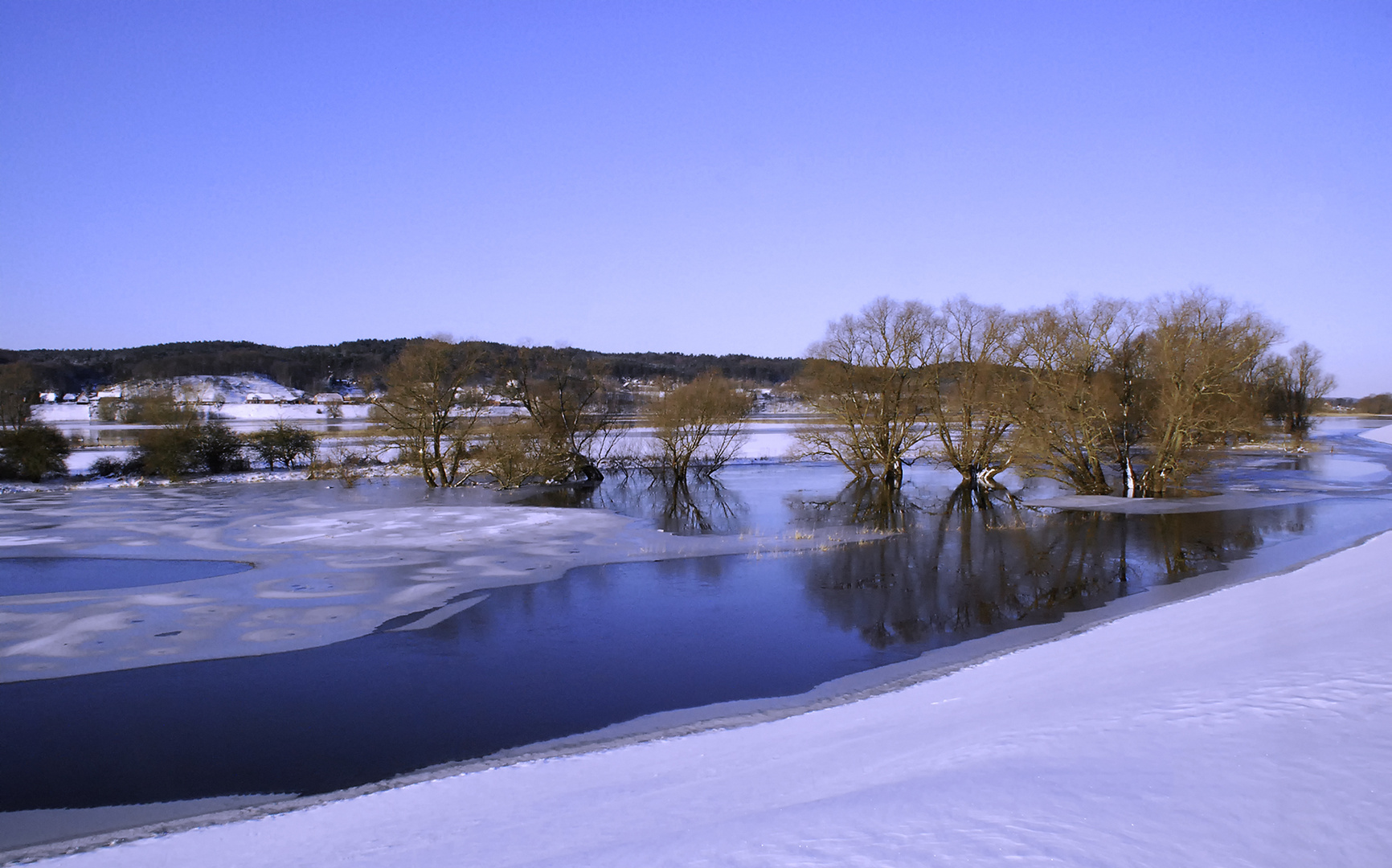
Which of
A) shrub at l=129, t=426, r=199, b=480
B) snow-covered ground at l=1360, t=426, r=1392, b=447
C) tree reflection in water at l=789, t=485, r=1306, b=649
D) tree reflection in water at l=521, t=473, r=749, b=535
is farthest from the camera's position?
snow-covered ground at l=1360, t=426, r=1392, b=447

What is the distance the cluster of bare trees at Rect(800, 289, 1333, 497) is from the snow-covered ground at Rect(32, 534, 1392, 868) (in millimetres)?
18142

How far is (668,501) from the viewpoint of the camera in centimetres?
2480

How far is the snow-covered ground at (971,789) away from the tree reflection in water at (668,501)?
11616 mm

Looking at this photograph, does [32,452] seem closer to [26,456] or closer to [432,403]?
[26,456]

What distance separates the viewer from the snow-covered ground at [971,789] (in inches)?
156

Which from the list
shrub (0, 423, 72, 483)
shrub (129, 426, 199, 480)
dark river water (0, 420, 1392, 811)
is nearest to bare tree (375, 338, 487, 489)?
shrub (129, 426, 199, 480)

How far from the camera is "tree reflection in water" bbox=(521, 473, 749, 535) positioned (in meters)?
19.8

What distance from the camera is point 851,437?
1193 inches

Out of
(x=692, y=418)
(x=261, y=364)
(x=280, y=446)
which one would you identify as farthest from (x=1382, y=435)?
(x=261, y=364)

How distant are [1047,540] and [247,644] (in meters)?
14.7

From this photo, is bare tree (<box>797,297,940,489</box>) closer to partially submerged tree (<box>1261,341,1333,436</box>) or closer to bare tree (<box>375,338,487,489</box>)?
bare tree (<box>375,338,487,489</box>)

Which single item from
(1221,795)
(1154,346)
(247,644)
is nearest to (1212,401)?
(1154,346)

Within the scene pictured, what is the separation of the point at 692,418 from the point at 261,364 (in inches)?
3558

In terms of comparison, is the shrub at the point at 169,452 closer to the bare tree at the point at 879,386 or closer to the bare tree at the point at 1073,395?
the bare tree at the point at 879,386
